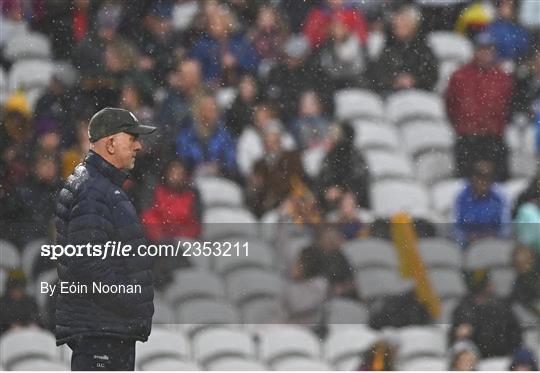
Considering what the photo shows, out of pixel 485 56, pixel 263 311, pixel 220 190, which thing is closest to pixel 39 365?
pixel 263 311

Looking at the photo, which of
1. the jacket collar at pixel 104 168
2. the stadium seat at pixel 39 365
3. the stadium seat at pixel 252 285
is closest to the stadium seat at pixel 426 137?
the stadium seat at pixel 252 285

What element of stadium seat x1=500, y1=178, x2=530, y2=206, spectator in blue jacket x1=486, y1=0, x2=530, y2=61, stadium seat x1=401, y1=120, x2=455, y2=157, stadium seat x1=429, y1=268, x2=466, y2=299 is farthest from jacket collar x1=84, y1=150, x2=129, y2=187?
spectator in blue jacket x1=486, y1=0, x2=530, y2=61

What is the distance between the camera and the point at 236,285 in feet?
26.4

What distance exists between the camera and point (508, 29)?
8.95 metres

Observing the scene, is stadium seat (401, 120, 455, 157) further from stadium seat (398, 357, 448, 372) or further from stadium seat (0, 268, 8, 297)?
stadium seat (0, 268, 8, 297)

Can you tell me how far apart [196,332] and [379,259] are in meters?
0.98

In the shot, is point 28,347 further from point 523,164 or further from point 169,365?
point 523,164

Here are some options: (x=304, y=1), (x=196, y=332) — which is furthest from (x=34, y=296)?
(x=304, y=1)

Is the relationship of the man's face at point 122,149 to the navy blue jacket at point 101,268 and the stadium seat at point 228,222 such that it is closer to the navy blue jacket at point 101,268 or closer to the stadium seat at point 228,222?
the navy blue jacket at point 101,268

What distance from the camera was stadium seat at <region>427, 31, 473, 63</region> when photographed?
8.95 metres

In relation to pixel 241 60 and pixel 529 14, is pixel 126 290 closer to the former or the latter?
pixel 241 60

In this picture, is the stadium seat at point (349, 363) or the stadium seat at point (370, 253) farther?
the stadium seat at point (370, 253)

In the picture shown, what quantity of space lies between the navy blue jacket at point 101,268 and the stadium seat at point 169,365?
220cm

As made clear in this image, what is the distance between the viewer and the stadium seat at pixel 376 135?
340 inches
